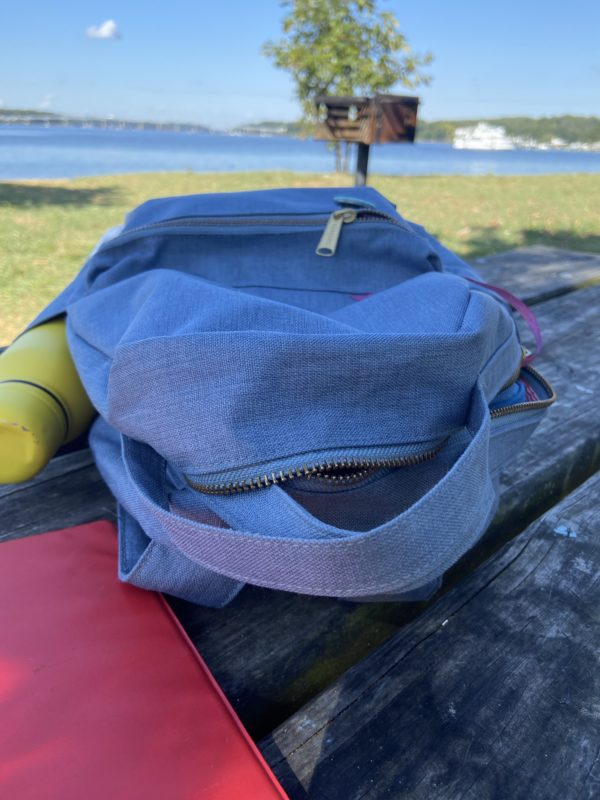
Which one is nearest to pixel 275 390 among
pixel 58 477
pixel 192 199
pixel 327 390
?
pixel 327 390

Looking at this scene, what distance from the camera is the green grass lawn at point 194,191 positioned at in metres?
3.67

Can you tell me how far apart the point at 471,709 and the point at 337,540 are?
0.67 ft

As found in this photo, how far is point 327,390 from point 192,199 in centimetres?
59

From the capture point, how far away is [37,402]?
720 mm

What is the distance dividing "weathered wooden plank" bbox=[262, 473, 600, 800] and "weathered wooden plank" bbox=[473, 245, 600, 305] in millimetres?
1112

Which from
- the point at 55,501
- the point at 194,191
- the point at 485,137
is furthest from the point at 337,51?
the point at 485,137

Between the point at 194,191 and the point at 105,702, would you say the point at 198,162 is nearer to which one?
the point at 194,191

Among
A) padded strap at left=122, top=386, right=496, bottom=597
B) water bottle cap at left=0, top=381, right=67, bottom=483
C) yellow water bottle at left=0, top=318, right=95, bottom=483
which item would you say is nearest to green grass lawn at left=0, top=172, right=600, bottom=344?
yellow water bottle at left=0, top=318, right=95, bottom=483

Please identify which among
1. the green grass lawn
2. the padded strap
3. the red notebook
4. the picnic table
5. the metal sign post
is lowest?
the green grass lawn

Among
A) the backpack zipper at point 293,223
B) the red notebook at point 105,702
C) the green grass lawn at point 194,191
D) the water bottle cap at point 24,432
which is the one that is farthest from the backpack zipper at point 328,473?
the green grass lawn at point 194,191

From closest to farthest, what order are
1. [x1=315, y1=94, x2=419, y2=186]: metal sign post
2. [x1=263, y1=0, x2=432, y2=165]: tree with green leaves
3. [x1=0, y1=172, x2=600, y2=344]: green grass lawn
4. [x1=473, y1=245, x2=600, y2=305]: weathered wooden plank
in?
1. [x1=473, y1=245, x2=600, y2=305]: weathered wooden plank
2. [x1=315, y1=94, x2=419, y2=186]: metal sign post
3. [x1=0, y1=172, x2=600, y2=344]: green grass lawn
4. [x1=263, y1=0, x2=432, y2=165]: tree with green leaves

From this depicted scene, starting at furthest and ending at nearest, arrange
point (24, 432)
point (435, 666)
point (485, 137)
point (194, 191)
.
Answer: point (485, 137)
point (194, 191)
point (24, 432)
point (435, 666)

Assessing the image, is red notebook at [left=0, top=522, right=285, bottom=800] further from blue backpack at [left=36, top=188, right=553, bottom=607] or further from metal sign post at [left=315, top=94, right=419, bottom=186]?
metal sign post at [left=315, top=94, right=419, bottom=186]

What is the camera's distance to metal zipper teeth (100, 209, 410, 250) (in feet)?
2.91
